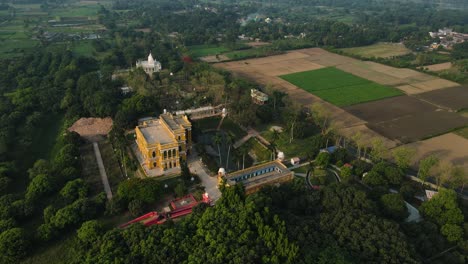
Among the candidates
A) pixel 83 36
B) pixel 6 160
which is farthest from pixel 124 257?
pixel 83 36

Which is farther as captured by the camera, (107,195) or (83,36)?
(83,36)

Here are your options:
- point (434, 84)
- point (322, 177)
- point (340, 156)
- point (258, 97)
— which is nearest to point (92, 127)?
point (258, 97)

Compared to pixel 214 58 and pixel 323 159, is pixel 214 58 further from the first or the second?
pixel 323 159

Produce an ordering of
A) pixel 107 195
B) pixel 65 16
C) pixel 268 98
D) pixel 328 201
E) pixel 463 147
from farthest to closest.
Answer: pixel 65 16, pixel 268 98, pixel 463 147, pixel 107 195, pixel 328 201

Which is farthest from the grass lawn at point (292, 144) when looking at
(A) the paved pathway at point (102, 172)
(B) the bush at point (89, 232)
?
(B) the bush at point (89, 232)

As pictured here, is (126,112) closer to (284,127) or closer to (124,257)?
(284,127)

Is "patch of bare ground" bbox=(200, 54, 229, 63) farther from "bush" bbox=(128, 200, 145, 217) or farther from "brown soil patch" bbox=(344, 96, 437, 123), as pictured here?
"bush" bbox=(128, 200, 145, 217)

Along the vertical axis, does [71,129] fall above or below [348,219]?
below
